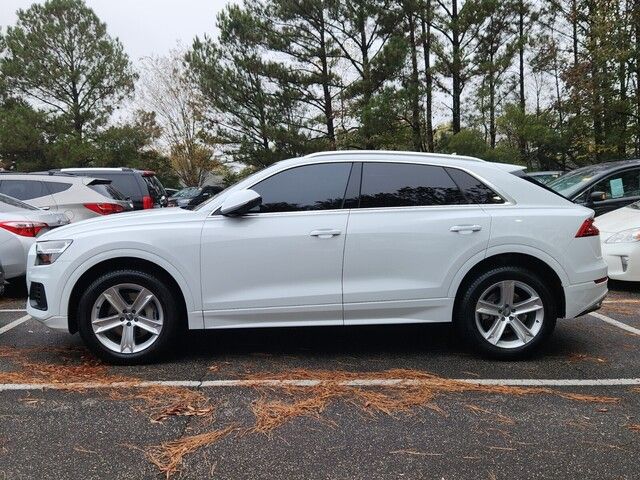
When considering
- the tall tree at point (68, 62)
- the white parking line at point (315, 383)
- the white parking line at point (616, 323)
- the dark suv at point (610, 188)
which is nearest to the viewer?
the white parking line at point (315, 383)

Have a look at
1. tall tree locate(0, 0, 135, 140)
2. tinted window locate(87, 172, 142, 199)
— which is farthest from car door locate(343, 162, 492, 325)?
tall tree locate(0, 0, 135, 140)

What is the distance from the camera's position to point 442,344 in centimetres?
476

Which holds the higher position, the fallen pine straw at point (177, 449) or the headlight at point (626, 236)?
the headlight at point (626, 236)

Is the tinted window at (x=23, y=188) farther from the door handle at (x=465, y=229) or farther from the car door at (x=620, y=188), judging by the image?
the car door at (x=620, y=188)

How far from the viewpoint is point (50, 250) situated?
4160 millimetres

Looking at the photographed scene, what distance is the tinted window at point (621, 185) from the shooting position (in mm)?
8375

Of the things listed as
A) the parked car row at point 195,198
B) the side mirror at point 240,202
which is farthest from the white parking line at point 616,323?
the parked car row at point 195,198

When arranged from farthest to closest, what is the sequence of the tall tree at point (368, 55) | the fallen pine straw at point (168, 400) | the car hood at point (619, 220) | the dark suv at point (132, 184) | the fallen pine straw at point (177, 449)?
the tall tree at point (368, 55) → the dark suv at point (132, 184) → the car hood at point (619, 220) → the fallen pine straw at point (168, 400) → the fallen pine straw at point (177, 449)

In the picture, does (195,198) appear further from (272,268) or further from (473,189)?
(473,189)

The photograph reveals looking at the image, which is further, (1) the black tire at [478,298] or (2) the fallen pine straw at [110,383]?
(1) the black tire at [478,298]

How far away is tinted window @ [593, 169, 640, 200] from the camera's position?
8.38m

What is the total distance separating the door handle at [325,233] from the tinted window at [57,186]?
6.08m

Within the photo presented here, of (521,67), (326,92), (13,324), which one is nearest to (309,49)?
(326,92)

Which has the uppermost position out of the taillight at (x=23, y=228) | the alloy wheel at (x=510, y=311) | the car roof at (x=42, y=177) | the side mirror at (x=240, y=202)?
the car roof at (x=42, y=177)
